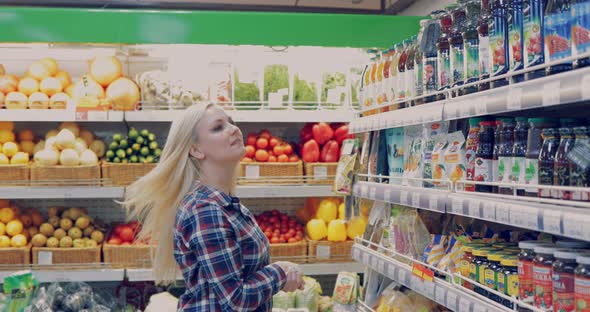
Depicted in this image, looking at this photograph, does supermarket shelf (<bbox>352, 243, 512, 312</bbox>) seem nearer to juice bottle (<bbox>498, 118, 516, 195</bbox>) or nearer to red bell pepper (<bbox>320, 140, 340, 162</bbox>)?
juice bottle (<bbox>498, 118, 516, 195</bbox>)

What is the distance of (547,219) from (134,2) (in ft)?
19.9

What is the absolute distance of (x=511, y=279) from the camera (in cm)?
209

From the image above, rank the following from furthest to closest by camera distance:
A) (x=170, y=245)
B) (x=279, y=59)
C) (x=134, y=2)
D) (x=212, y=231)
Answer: (x=134, y=2), (x=279, y=59), (x=170, y=245), (x=212, y=231)

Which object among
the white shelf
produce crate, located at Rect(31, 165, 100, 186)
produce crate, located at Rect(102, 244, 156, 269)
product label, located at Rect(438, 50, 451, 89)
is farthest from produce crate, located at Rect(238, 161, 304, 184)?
product label, located at Rect(438, 50, 451, 89)

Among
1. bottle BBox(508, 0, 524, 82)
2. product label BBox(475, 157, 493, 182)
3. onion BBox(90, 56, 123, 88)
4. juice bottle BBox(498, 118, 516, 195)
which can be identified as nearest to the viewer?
bottle BBox(508, 0, 524, 82)

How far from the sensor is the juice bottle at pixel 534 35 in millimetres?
1901

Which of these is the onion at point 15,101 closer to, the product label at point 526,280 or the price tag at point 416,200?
the price tag at point 416,200

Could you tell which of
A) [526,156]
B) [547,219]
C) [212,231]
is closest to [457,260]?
[526,156]

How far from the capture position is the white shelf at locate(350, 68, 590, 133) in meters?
1.64

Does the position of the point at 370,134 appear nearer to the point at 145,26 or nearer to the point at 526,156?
the point at 526,156

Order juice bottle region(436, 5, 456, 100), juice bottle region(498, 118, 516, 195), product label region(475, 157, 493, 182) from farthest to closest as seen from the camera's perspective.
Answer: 1. juice bottle region(436, 5, 456, 100)
2. product label region(475, 157, 493, 182)
3. juice bottle region(498, 118, 516, 195)

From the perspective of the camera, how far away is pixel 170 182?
8.57 ft

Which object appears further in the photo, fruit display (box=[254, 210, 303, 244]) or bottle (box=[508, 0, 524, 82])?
fruit display (box=[254, 210, 303, 244])

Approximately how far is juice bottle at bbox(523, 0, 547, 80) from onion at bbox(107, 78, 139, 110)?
3.33 meters
